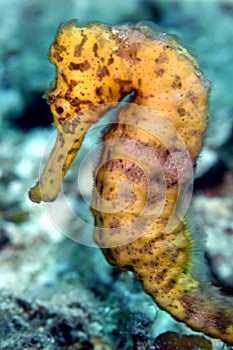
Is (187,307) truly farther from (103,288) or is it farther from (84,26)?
(84,26)

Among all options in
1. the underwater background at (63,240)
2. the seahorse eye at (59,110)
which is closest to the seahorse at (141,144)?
the seahorse eye at (59,110)

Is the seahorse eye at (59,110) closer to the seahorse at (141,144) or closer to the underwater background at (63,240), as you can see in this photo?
the seahorse at (141,144)

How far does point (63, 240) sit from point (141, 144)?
1804mm

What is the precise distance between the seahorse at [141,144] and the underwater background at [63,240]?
0.54 feet

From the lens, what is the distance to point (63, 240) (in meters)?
3.97

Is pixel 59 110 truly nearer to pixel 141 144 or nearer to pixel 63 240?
pixel 141 144

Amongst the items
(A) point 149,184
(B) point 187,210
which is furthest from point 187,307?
(A) point 149,184

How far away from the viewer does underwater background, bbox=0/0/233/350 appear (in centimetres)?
288

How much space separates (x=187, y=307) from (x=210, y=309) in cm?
12

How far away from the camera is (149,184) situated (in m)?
2.41

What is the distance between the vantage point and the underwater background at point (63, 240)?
9.45ft

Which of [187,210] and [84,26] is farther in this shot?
[187,210]

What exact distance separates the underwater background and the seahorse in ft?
0.54

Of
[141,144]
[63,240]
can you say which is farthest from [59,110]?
[63,240]
